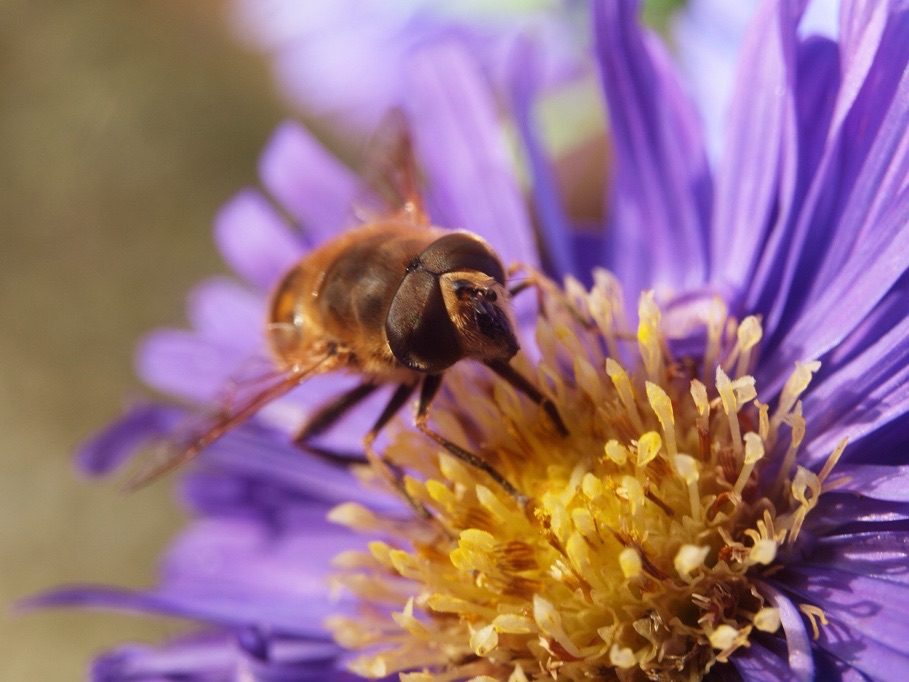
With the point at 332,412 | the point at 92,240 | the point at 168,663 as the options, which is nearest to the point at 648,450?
the point at 332,412

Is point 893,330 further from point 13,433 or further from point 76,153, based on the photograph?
point 76,153

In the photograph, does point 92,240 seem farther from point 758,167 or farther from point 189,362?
point 758,167

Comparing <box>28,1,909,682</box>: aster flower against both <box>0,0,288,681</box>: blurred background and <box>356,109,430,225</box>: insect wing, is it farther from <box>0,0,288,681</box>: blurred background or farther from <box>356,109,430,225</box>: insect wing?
<box>0,0,288,681</box>: blurred background

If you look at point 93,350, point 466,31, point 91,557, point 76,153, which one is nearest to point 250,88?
point 76,153

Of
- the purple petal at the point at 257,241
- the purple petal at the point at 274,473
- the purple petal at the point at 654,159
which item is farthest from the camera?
the purple petal at the point at 257,241

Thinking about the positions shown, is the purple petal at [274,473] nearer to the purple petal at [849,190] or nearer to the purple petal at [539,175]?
the purple petal at [539,175]

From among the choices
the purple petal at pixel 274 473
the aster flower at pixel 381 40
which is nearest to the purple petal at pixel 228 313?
the purple petal at pixel 274 473
